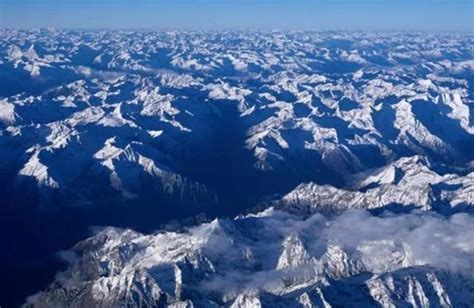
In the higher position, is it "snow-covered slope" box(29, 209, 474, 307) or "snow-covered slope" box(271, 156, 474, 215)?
"snow-covered slope" box(29, 209, 474, 307)

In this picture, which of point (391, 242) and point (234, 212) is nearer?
point (391, 242)

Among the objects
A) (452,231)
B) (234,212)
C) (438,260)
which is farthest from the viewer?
(234,212)

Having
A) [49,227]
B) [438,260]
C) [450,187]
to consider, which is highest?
[438,260]

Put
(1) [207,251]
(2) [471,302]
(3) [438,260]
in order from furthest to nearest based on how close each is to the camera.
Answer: (1) [207,251] → (3) [438,260] → (2) [471,302]

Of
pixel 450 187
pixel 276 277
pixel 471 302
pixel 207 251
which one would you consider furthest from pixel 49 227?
pixel 471 302

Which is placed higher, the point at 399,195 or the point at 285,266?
the point at 285,266

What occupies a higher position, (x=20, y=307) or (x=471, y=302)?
(x=471, y=302)

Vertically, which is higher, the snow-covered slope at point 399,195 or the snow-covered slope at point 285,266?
the snow-covered slope at point 285,266

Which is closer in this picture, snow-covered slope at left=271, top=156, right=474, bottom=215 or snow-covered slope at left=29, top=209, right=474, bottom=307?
snow-covered slope at left=29, top=209, right=474, bottom=307

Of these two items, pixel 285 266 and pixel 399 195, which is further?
pixel 399 195

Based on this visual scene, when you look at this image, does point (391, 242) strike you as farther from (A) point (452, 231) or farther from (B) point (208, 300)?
(B) point (208, 300)

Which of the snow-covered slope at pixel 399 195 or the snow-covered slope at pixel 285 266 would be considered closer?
the snow-covered slope at pixel 285 266
